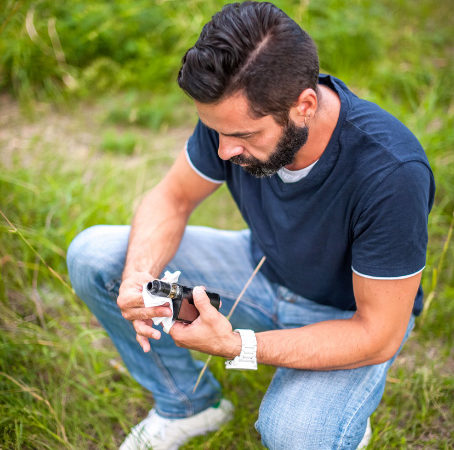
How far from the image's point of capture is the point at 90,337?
2.40m

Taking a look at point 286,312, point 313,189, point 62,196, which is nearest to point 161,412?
point 286,312

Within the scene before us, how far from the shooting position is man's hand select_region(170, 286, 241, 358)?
1506 mm

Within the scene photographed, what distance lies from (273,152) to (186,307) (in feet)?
1.97

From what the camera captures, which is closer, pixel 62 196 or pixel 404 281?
pixel 404 281

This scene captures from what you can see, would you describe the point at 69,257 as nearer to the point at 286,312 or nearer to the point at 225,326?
the point at 225,326

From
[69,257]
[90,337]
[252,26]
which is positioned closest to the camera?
[252,26]

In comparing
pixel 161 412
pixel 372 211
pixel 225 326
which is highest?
pixel 372 211

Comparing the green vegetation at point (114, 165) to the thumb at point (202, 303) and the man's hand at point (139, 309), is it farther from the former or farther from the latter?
the thumb at point (202, 303)

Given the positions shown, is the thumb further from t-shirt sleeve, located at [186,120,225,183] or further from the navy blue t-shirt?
t-shirt sleeve, located at [186,120,225,183]

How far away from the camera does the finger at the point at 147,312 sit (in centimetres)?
157

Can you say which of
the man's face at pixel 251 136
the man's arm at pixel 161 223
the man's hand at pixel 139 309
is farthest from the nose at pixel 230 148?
the man's hand at pixel 139 309

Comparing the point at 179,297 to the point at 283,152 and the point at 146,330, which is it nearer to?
the point at 146,330

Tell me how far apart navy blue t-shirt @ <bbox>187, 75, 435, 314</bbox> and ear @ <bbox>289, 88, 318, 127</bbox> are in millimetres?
111

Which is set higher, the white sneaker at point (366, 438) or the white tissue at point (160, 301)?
the white tissue at point (160, 301)
